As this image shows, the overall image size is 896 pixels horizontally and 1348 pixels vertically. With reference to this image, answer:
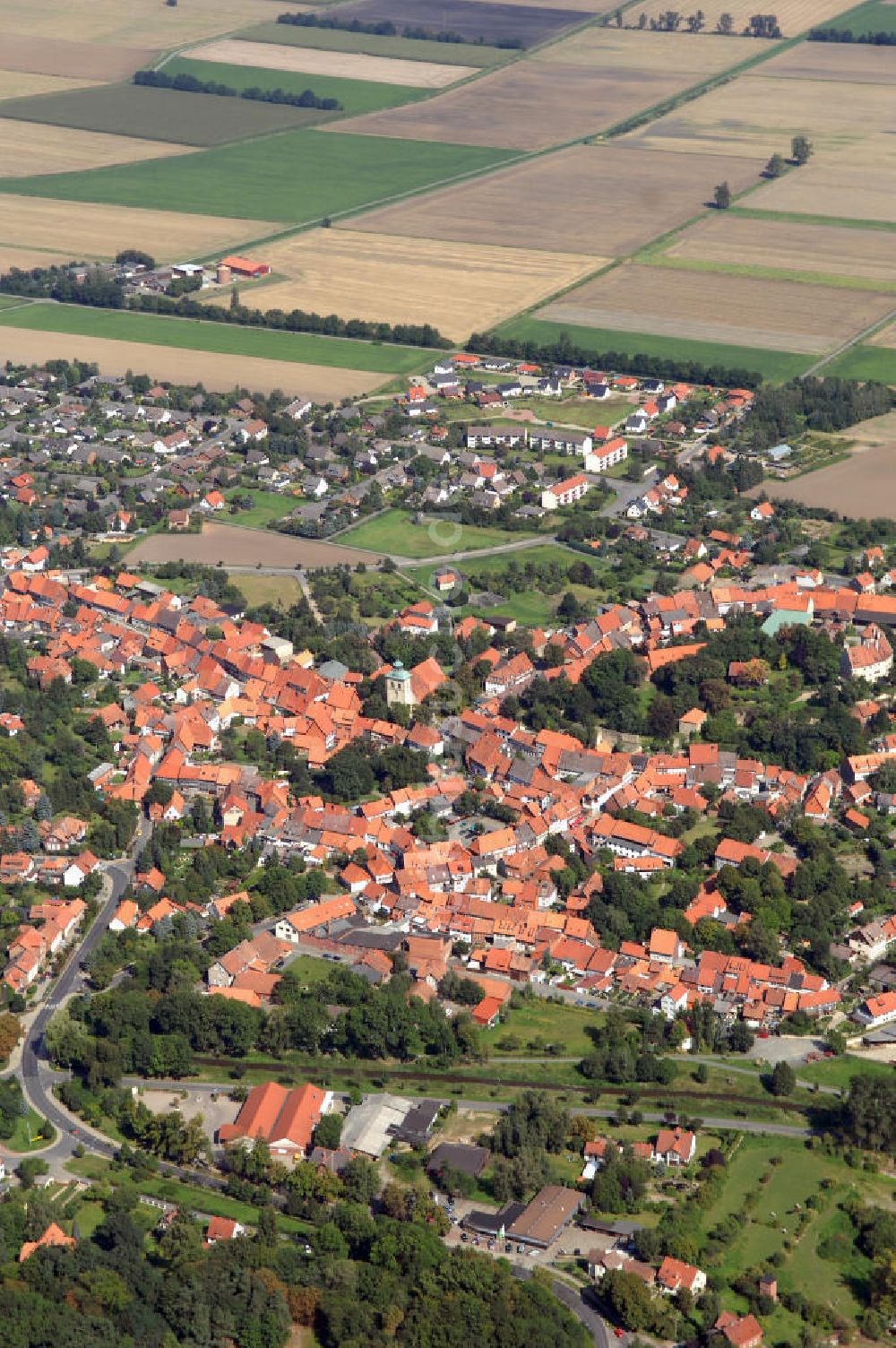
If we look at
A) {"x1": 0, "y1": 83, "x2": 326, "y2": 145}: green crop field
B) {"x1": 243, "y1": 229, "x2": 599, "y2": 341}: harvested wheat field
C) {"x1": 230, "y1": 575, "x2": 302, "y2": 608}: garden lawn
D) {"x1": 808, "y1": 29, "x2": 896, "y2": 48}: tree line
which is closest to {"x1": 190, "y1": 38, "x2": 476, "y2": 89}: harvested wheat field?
{"x1": 0, "y1": 83, "x2": 326, "y2": 145}: green crop field

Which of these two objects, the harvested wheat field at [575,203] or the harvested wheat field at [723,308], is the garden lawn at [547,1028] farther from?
the harvested wheat field at [575,203]

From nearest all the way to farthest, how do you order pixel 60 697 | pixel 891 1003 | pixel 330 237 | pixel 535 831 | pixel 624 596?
pixel 891 1003 < pixel 535 831 < pixel 60 697 < pixel 624 596 < pixel 330 237

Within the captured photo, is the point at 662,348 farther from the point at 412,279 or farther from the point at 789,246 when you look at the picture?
the point at 789,246

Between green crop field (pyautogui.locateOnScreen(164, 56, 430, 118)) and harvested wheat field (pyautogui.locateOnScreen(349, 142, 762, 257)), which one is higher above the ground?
green crop field (pyautogui.locateOnScreen(164, 56, 430, 118))

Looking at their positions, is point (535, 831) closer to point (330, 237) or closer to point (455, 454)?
point (455, 454)

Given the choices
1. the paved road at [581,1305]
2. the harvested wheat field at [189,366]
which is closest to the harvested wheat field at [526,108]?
the harvested wheat field at [189,366]

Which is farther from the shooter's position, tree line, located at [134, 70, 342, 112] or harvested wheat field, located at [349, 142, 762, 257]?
tree line, located at [134, 70, 342, 112]

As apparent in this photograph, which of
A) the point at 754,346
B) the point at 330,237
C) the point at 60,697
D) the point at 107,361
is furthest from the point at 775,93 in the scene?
the point at 60,697

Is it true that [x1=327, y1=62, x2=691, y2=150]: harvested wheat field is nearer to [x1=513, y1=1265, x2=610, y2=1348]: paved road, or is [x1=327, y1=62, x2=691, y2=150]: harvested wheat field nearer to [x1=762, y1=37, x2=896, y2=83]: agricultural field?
[x1=762, y1=37, x2=896, y2=83]: agricultural field
